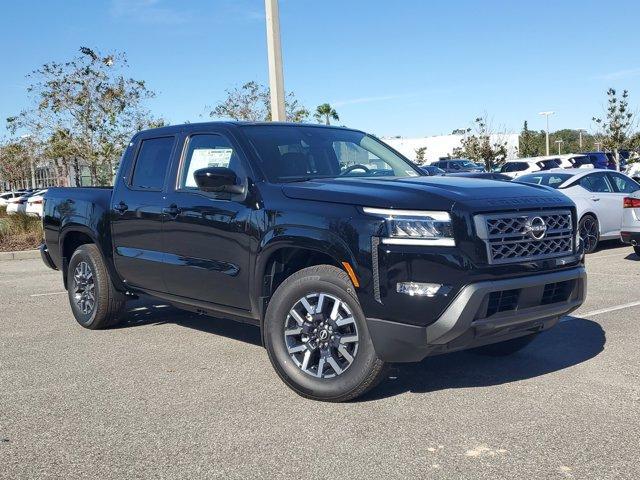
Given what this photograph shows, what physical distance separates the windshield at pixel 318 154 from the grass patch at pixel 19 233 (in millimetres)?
11204

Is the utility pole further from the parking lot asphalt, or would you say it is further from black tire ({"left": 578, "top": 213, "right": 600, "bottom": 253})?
the parking lot asphalt

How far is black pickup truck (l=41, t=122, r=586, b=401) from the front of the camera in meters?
4.11

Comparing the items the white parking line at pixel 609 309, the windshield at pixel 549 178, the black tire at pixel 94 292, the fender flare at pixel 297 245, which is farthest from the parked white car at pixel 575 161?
the fender flare at pixel 297 245

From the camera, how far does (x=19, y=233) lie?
53.0ft

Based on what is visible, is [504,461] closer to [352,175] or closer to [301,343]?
[301,343]

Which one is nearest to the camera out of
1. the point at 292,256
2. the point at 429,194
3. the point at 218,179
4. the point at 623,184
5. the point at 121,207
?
the point at 429,194

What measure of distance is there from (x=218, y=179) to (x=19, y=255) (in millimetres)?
11055

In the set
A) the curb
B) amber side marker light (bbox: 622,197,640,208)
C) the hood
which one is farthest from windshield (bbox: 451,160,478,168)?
the hood

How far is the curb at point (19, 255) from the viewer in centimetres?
1435

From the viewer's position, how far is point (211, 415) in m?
4.37

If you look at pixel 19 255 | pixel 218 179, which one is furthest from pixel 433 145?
pixel 218 179

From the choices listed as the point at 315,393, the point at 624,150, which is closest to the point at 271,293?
the point at 315,393

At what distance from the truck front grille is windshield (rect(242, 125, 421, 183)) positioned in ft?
4.63

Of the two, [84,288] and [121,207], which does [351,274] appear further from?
[84,288]
